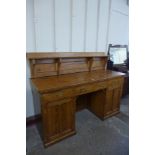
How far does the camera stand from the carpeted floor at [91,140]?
1682 mm

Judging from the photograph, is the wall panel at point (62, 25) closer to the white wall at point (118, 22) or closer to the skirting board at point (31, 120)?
the white wall at point (118, 22)

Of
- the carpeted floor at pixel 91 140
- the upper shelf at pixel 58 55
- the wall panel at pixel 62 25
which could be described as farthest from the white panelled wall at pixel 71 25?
the carpeted floor at pixel 91 140

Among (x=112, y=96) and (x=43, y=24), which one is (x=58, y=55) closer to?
(x=43, y=24)

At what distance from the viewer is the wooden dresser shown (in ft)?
5.30

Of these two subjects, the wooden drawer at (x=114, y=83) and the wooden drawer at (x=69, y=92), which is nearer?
the wooden drawer at (x=69, y=92)

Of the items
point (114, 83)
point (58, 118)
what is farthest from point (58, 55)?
point (114, 83)

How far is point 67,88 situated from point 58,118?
407mm

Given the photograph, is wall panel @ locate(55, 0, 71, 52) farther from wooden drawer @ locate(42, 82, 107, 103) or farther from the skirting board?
the skirting board

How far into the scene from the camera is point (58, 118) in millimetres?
1708

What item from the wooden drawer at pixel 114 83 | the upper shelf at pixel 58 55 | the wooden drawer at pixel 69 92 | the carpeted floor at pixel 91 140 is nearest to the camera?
the wooden drawer at pixel 69 92

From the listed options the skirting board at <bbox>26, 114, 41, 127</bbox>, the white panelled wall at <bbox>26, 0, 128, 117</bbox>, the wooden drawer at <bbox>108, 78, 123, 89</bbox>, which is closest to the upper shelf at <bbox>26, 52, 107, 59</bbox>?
the white panelled wall at <bbox>26, 0, 128, 117</bbox>

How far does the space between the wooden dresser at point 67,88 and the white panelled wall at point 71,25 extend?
7.5 inches
